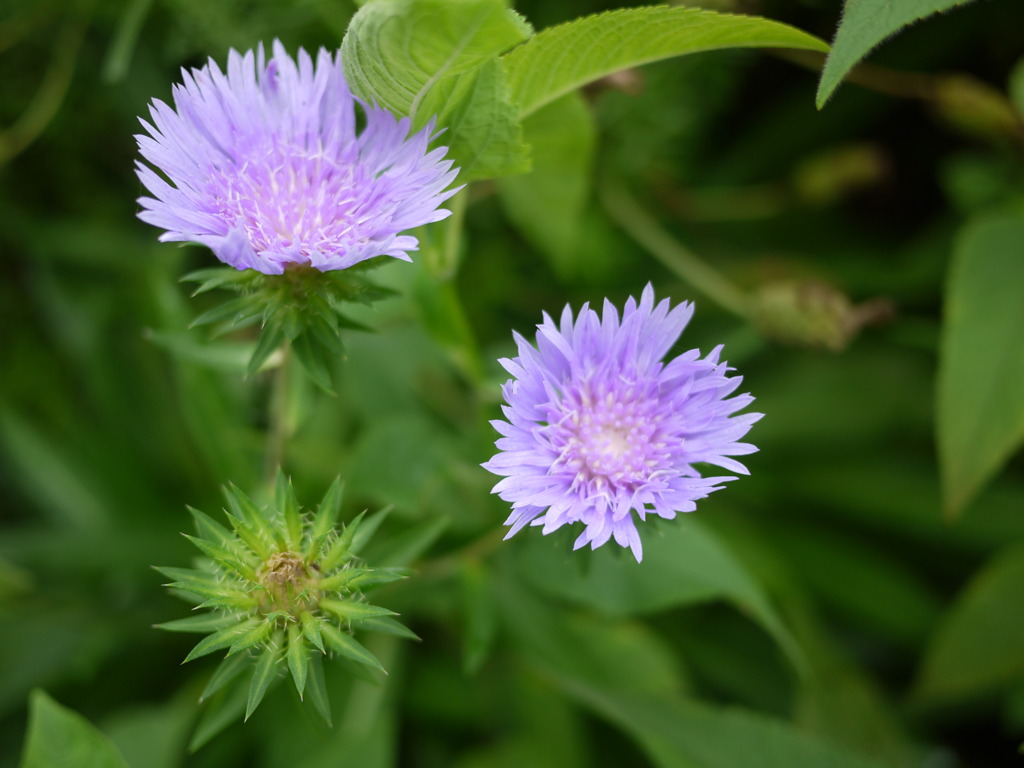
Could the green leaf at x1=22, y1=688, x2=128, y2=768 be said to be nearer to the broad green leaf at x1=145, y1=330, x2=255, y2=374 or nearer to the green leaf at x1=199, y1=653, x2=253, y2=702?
the green leaf at x1=199, y1=653, x2=253, y2=702

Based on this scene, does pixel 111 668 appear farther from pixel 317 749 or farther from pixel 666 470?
pixel 666 470

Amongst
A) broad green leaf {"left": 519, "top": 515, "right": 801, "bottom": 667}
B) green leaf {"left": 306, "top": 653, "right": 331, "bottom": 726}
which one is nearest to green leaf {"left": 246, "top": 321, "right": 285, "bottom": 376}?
green leaf {"left": 306, "top": 653, "right": 331, "bottom": 726}

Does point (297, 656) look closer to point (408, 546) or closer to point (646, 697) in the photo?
point (408, 546)

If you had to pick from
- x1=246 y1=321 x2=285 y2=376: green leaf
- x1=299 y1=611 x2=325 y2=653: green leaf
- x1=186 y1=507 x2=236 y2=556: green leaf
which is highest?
x1=246 y1=321 x2=285 y2=376: green leaf

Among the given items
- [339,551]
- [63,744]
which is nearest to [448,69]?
[339,551]

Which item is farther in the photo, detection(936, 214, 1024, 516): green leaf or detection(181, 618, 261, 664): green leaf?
detection(936, 214, 1024, 516): green leaf

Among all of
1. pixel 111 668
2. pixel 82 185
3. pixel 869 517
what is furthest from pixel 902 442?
pixel 82 185
